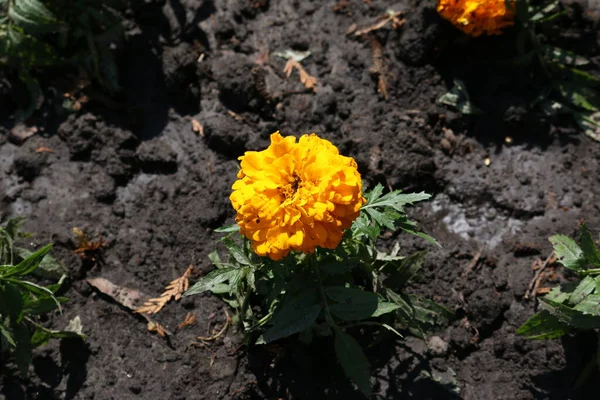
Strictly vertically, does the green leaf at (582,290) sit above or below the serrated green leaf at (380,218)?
below

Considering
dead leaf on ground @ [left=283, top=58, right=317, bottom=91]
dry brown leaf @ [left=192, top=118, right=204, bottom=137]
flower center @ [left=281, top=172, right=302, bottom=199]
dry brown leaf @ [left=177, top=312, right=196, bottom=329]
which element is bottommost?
dry brown leaf @ [left=177, top=312, right=196, bottom=329]

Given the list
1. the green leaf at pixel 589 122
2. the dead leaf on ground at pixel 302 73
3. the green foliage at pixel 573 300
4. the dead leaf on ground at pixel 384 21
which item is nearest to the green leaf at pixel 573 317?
the green foliage at pixel 573 300

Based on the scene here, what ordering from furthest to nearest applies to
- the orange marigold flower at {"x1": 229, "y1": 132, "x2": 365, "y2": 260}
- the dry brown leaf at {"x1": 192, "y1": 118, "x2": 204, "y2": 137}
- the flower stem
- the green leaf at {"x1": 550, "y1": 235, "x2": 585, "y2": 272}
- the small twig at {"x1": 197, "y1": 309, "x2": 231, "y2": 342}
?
the dry brown leaf at {"x1": 192, "y1": 118, "x2": 204, "y2": 137}, the small twig at {"x1": 197, "y1": 309, "x2": 231, "y2": 342}, the green leaf at {"x1": 550, "y1": 235, "x2": 585, "y2": 272}, the flower stem, the orange marigold flower at {"x1": 229, "y1": 132, "x2": 365, "y2": 260}

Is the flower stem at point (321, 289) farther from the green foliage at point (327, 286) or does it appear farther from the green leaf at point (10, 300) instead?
the green leaf at point (10, 300)

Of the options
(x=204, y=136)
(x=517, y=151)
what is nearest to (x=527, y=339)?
(x=517, y=151)

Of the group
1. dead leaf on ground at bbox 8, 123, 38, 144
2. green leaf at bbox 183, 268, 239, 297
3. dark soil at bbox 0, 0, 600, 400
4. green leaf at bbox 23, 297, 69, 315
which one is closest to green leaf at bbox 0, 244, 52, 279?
green leaf at bbox 23, 297, 69, 315

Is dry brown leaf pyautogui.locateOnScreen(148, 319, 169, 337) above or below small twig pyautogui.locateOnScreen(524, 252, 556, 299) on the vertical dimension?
below

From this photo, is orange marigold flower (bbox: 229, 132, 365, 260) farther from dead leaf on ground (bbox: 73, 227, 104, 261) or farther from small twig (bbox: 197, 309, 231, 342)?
dead leaf on ground (bbox: 73, 227, 104, 261)

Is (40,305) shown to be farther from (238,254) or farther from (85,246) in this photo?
(238,254)
